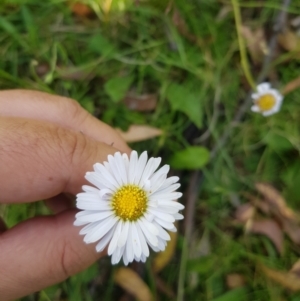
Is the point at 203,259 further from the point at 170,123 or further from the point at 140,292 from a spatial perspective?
the point at 170,123

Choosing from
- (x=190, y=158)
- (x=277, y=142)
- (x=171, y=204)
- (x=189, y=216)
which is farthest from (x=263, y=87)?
(x=171, y=204)

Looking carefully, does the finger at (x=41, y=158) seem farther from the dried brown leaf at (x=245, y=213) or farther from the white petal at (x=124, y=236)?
the dried brown leaf at (x=245, y=213)

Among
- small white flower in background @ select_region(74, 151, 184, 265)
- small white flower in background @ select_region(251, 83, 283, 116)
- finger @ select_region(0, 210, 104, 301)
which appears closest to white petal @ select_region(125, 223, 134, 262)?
small white flower in background @ select_region(74, 151, 184, 265)

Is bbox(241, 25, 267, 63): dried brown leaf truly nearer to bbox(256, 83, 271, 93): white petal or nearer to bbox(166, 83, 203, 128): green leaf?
bbox(256, 83, 271, 93): white petal

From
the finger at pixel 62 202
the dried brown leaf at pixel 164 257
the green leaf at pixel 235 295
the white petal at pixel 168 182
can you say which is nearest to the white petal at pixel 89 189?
the white petal at pixel 168 182

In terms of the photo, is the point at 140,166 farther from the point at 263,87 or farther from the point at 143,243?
the point at 263,87

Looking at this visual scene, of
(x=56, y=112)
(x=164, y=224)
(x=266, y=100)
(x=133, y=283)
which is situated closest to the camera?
(x=164, y=224)
